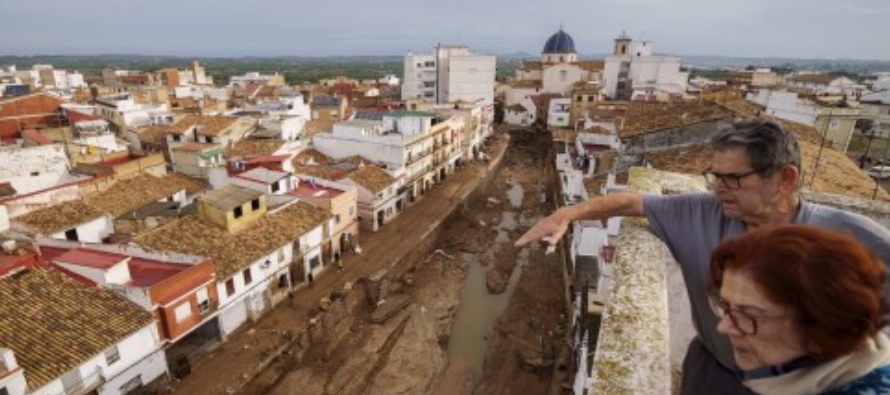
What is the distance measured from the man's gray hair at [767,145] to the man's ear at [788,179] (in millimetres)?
38

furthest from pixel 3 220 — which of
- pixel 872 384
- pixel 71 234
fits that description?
pixel 872 384

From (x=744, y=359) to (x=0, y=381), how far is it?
16.6 m

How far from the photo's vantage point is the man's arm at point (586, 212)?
14.0 feet

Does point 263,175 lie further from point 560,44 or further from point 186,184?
point 560,44

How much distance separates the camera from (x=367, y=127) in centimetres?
3747

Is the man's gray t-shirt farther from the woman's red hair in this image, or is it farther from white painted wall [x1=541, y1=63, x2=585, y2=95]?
white painted wall [x1=541, y1=63, x2=585, y2=95]

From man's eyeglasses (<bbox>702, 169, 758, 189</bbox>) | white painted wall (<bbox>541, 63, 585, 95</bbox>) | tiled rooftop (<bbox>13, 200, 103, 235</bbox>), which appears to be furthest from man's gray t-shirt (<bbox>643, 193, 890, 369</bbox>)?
white painted wall (<bbox>541, 63, 585, 95</bbox>)

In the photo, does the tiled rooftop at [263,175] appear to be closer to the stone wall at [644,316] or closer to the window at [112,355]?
the window at [112,355]

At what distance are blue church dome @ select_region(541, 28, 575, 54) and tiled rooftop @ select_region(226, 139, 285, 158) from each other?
65211 mm

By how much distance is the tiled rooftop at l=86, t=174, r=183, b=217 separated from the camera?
2525 cm

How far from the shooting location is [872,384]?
1.92 metres

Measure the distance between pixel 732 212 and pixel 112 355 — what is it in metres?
18.1

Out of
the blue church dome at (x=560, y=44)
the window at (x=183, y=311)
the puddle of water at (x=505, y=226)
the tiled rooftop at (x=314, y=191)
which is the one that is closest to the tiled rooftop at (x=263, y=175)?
the tiled rooftop at (x=314, y=191)

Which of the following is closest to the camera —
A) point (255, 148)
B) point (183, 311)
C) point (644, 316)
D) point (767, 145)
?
point (767, 145)
